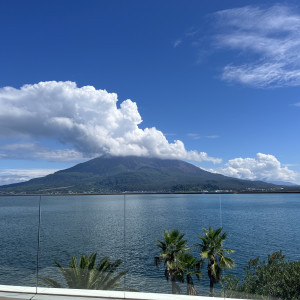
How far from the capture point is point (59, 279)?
3.55 m

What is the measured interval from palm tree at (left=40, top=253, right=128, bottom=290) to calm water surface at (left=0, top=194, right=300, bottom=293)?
0.12 m

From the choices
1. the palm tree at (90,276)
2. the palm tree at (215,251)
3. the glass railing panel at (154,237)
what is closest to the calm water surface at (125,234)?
the glass railing panel at (154,237)

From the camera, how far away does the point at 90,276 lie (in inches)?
134

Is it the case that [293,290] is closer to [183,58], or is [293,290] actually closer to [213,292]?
[213,292]

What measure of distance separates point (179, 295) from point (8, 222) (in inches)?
613

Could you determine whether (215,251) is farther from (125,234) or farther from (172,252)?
(125,234)

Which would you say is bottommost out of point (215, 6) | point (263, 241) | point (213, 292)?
point (263, 241)

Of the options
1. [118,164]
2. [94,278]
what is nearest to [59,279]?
[94,278]

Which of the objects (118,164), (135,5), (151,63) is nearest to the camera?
(135,5)

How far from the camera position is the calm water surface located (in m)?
3.91

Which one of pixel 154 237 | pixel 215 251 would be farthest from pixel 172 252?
pixel 154 237

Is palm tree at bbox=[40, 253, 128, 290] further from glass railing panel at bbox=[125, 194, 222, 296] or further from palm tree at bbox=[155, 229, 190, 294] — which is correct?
palm tree at bbox=[155, 229, 190, 294]

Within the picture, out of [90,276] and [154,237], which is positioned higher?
[90,276]

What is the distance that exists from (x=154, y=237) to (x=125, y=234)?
21622mm
